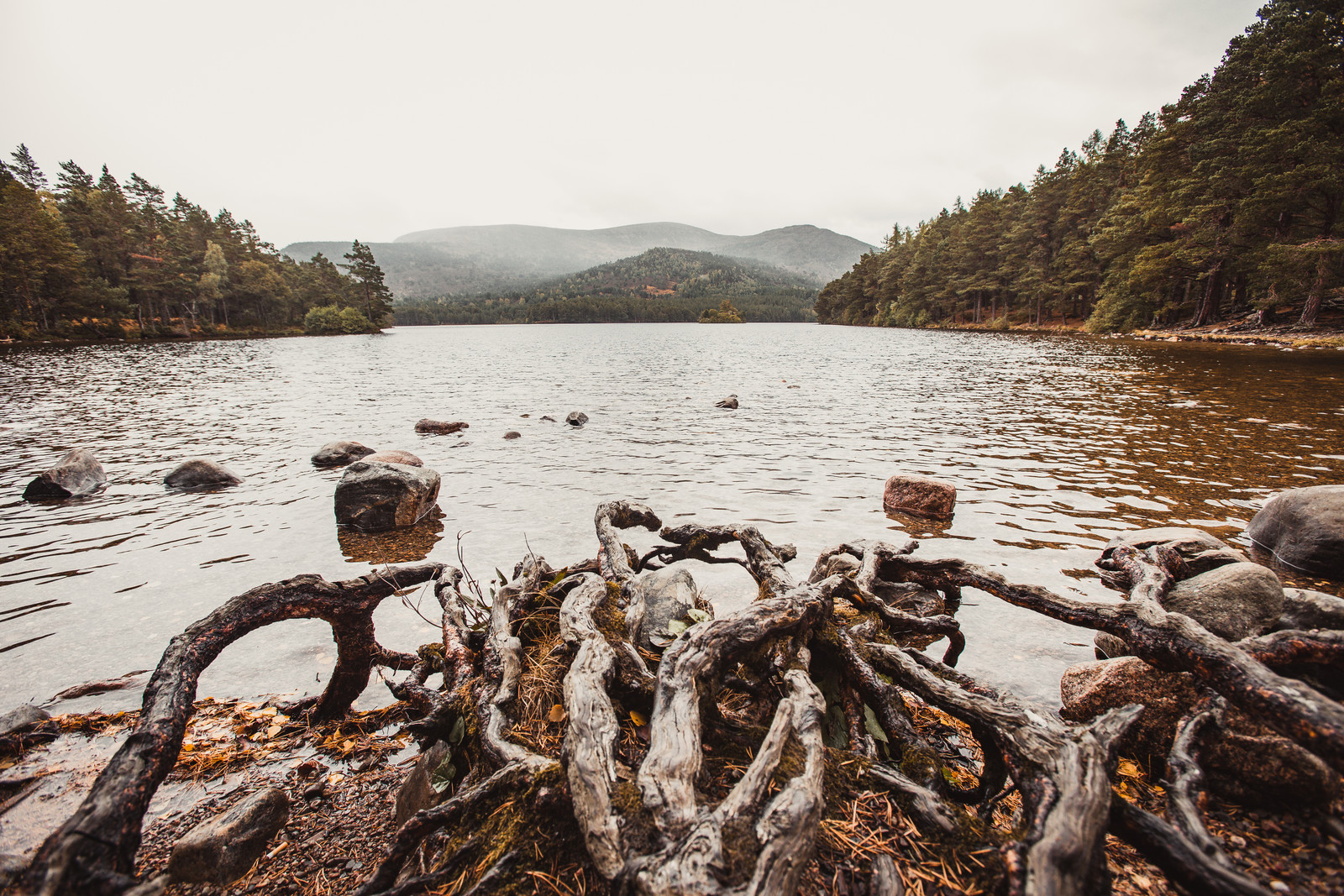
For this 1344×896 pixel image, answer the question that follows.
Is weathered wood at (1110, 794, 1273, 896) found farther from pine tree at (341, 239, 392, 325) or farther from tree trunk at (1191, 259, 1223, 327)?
pine tree at (341, 239, 392, 325)

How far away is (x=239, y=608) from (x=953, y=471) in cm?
1202

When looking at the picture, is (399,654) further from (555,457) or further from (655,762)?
(555,457)

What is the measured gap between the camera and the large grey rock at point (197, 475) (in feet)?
35.8

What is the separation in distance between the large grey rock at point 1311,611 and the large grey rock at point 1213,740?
4.14 ft

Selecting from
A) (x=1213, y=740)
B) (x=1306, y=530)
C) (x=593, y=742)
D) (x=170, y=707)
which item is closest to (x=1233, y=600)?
(x=1213, y=740)

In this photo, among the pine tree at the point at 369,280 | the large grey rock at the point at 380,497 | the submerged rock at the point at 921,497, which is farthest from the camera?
the pine tree at the point at 369,280

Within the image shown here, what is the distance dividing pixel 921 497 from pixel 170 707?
366 inches

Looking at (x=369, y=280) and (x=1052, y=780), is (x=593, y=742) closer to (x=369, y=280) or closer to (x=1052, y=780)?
(x=1052, y=780)

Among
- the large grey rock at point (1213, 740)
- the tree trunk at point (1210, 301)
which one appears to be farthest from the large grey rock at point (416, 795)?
the tree trunk at point (1210, 301)

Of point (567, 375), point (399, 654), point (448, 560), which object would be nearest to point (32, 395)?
point (567, 375)

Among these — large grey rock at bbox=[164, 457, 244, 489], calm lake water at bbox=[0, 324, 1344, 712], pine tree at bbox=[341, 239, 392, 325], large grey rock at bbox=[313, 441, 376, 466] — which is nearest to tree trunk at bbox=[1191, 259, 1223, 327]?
calm lake water at bbox=[0, 324, 1344, 712]

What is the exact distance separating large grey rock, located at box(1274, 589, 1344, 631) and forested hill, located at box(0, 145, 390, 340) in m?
→ 86.3

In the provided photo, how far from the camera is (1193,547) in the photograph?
5.71 meters

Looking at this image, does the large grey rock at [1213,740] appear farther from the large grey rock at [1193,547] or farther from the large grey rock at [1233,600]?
the large grey rock at [1193,547]
